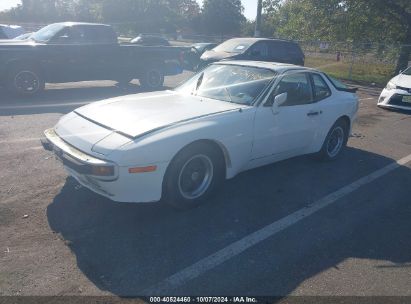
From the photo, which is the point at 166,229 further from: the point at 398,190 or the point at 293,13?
the point at 293,13

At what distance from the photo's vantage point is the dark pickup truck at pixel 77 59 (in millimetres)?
9289

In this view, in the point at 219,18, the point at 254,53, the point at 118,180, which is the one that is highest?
the point at 219,18

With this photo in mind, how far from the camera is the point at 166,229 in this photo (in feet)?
12.1

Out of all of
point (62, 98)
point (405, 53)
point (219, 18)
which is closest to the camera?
point (62, 98)

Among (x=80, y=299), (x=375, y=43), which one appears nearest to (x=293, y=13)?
(x=375, y=43)

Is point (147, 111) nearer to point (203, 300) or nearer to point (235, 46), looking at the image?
point (203, 300)

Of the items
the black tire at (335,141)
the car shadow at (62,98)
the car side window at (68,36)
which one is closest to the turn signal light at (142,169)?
the black tire at (335,141)

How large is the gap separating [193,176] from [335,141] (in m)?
2.98

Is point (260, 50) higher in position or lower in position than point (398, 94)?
higher

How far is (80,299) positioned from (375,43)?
1993 cm

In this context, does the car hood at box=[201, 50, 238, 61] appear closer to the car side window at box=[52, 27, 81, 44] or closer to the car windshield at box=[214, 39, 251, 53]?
the car windshield at box=[214, 39, 251, 53]

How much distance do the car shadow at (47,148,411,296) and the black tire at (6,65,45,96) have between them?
5787 mm

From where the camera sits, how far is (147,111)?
4.22m

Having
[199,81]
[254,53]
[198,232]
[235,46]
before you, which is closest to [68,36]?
[235,46]
